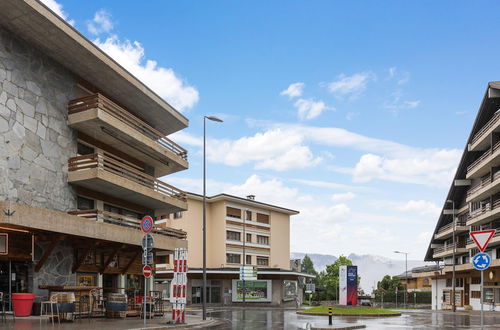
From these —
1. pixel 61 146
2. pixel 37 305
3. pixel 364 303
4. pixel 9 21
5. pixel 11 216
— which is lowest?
pixel 364 303

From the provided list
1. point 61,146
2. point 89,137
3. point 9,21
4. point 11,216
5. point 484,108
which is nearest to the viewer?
point 11,216

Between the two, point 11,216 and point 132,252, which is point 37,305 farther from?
point 132,252

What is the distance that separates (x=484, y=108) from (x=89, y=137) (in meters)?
43.3

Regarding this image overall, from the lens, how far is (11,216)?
62.4 feet

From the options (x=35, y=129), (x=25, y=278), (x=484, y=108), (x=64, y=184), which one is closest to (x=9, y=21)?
(x=35, y=129)

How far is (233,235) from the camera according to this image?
234 ft

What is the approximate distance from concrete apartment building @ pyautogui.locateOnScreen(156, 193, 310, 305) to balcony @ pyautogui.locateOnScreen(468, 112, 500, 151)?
2698cm

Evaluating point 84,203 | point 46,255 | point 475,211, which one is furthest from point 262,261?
point 46,255

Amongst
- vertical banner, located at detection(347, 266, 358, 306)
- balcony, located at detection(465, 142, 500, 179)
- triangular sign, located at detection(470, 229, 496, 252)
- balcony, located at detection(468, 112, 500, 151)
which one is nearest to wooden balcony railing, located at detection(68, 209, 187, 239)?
triangular sign, located at detection(470, 229, 496, 252)

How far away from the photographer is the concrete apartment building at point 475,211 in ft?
173

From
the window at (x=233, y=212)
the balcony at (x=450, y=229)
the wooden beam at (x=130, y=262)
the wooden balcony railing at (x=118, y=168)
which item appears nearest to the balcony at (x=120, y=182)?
the wooden balcony railing at (x=118, y=168)

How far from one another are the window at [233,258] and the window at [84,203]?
42916mm

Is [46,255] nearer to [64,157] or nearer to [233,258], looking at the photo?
[64,157]

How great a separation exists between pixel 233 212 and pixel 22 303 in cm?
5111
